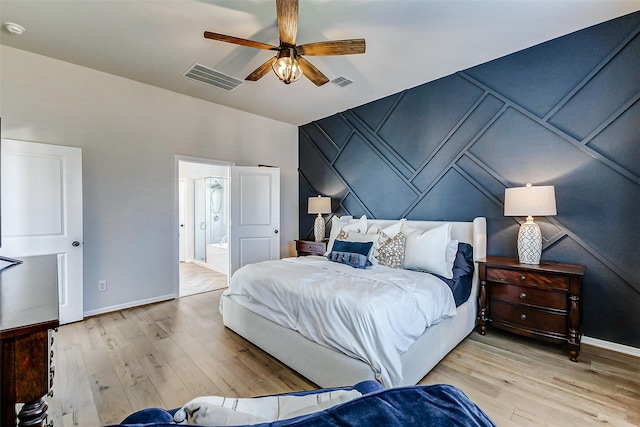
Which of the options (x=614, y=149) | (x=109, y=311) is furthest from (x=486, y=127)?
(x=109, y=311)

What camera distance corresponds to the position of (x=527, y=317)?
8.29 ft

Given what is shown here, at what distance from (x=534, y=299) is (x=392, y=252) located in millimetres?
1273

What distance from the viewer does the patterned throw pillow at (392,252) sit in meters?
2.90

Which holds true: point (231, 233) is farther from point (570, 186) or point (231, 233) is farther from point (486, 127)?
point (570, 186)

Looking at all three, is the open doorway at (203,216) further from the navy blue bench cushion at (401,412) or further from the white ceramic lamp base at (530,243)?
the navy blue bench cushion at (401,412)

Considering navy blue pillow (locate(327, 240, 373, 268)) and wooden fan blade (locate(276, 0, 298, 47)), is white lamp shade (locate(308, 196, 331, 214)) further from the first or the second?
wooden fan blade (locate(276, 0, 298, 47))

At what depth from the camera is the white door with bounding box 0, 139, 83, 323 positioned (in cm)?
278

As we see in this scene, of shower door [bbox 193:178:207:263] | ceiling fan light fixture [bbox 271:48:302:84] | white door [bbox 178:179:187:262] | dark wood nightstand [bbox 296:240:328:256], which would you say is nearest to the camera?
ceiling fan light fixture [bbox 271:48:302:84]

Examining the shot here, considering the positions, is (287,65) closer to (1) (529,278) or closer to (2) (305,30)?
(2) (305,30)

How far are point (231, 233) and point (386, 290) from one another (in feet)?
10.3

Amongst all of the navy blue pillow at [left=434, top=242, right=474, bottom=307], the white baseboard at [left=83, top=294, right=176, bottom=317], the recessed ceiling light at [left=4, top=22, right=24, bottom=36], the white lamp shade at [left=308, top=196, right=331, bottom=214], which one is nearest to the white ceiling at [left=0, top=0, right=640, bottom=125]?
the recessed ceiling light at [left=4, top=22, right=24, bottom=36]

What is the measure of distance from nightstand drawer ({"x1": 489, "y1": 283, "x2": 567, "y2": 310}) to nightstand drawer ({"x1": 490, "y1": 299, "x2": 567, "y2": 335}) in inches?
2.2

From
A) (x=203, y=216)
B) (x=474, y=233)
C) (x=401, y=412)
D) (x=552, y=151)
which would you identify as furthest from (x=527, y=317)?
(x=203, y=216)

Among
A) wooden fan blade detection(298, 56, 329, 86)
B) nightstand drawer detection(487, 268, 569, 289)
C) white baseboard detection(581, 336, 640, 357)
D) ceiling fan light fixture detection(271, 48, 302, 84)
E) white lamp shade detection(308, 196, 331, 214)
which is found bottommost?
white baseboard detection(581, 336, 640, 357)
